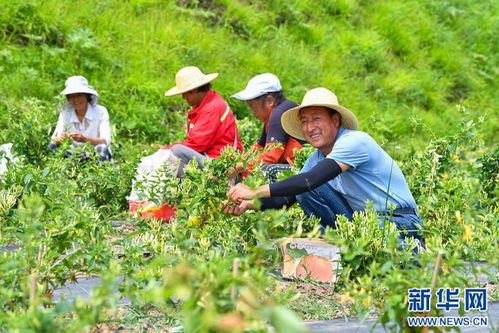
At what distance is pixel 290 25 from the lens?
43.0 feet

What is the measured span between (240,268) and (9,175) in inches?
150

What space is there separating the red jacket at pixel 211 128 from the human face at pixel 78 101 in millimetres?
1137

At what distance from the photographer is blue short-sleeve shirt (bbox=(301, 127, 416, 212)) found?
4.76 meters

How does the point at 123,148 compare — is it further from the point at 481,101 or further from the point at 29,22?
the point at 481,101

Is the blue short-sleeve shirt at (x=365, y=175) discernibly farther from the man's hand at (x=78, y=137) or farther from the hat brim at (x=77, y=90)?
the hat brim at (x=77, y=90)

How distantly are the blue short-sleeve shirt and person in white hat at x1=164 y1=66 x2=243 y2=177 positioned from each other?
2677 millimetres

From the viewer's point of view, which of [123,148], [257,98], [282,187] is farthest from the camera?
[123,148]

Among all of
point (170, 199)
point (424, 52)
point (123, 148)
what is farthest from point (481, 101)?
point (170, 199)

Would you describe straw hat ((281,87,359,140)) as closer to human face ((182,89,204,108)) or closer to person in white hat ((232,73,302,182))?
person in white hat ((232,73,302,182))

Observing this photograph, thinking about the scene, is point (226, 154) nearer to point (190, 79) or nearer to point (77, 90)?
point (190, 79)

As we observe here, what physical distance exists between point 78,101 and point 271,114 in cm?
215

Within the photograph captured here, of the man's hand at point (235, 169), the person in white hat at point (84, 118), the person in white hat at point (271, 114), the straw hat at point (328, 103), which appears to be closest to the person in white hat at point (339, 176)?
the straw hat at point (328, 103)

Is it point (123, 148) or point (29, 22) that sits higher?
point (29, 22)

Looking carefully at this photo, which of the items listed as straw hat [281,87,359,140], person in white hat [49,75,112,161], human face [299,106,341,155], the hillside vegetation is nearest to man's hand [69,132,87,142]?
person in white hat [49,75,112,161]
